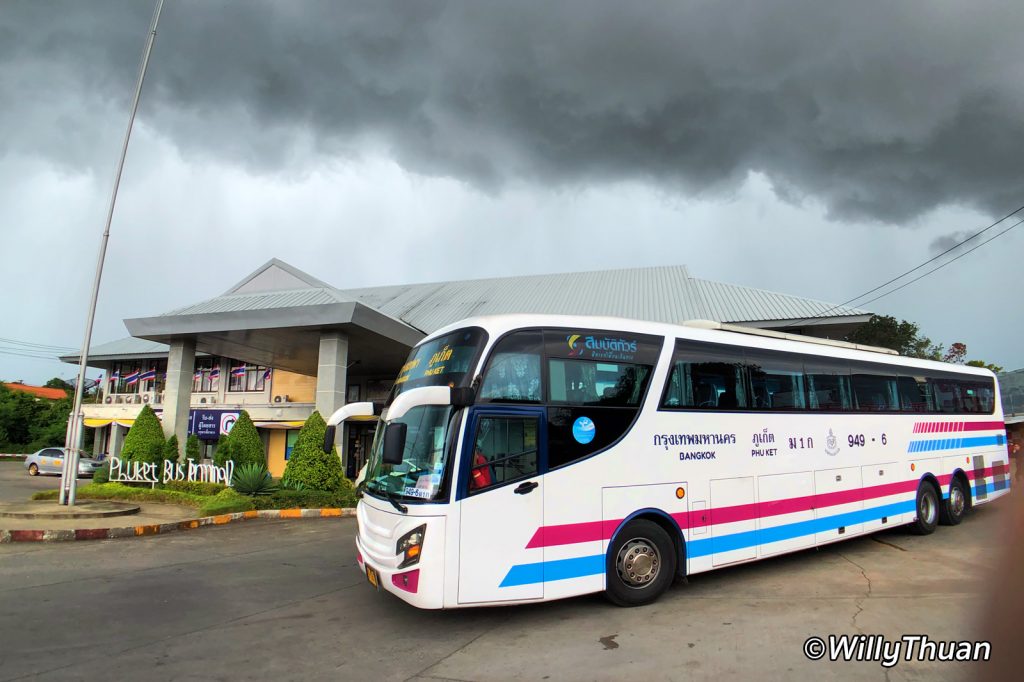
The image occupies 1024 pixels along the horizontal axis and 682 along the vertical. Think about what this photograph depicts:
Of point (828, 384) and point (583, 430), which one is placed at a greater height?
point (828, 384)

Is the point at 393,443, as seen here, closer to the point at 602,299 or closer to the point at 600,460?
the point at 600,460

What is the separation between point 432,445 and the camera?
565 cm

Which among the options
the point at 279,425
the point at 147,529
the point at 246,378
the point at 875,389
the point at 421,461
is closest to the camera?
the point at 421,461

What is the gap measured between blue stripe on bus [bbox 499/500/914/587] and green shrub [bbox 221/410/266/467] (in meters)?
14.3

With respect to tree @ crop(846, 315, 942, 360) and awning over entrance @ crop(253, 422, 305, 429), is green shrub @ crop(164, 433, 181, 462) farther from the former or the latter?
tree @ crop(846, 315, 942, 360)

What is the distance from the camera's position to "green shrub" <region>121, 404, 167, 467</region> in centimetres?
1803

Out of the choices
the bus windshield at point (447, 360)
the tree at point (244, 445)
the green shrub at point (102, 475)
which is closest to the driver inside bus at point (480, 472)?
the bus windshield at point (447, 360)

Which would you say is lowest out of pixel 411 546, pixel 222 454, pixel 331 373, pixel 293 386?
pixel 411 546

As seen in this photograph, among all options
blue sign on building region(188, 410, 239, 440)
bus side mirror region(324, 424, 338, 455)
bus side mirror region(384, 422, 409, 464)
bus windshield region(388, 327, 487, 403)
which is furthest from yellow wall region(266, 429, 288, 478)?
bus side mirror region(384, 422, 409, 464)

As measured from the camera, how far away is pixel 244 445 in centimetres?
1770

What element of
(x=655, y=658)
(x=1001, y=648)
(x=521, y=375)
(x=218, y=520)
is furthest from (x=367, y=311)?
(x=1001, y=648)

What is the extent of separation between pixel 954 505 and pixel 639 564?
334 inches

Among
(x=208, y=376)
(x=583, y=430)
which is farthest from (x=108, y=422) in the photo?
(x=583, y=430)

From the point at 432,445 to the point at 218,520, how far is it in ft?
32.5
